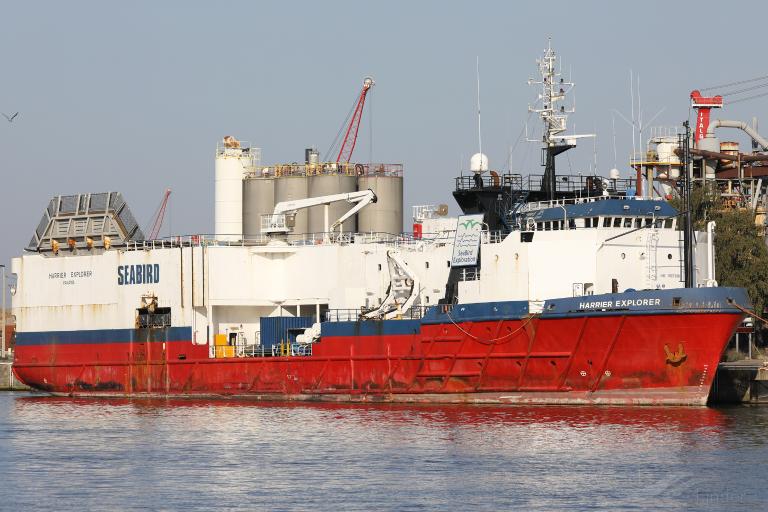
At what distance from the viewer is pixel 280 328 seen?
49.9 metres

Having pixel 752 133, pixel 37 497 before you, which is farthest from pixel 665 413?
pixel 752 133

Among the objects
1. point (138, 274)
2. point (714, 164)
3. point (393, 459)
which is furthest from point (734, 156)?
point (393, 459)

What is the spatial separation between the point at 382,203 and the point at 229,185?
690 cm

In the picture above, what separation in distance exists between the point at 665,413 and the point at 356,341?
11.2 meters

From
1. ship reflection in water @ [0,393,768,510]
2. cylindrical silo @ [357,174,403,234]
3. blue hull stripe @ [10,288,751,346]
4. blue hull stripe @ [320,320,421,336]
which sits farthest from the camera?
cylindrical silo @ [357,174,403,234]

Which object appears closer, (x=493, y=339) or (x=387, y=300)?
(x=493, y=339)

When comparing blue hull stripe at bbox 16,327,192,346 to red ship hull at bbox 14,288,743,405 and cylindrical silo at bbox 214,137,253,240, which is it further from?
cylindrical silo at bbox 214,137,253,240

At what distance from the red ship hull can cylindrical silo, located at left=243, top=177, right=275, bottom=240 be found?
33.2ft

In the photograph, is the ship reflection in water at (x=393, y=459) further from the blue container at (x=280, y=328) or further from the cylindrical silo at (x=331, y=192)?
the cylindrical silo at (x=331, y=192)

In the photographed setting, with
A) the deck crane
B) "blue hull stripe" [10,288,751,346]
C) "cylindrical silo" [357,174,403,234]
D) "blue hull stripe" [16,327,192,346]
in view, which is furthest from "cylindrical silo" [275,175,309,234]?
"blue hull stripe" [10,288,751,346]

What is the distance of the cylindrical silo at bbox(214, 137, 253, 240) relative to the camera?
6175cm

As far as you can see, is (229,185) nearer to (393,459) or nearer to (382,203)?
(382,203)

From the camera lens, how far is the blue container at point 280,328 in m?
49.7

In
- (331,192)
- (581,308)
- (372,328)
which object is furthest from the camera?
(331,192)
